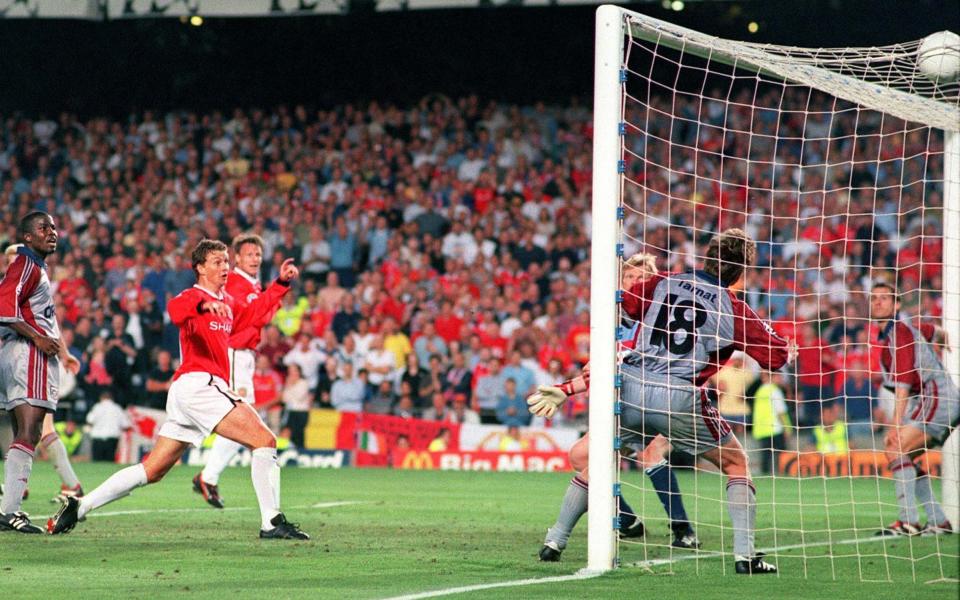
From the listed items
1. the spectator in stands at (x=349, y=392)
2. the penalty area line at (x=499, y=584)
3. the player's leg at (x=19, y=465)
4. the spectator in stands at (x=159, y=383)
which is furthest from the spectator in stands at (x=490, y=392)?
the penalty area line at (x=499, y=584)

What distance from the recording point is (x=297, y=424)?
19.4 meters

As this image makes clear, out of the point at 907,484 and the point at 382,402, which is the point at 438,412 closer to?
the point at 382,402

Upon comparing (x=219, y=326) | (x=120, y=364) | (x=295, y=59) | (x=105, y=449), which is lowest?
(x=105, y=449)

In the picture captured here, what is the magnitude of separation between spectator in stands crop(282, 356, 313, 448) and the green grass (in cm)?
586

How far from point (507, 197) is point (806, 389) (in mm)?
7428

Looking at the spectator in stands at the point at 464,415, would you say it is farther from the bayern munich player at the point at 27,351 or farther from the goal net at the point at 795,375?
the bayern munich player at the point at 27,351

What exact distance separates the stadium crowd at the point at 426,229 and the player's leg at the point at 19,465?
31.7 feet

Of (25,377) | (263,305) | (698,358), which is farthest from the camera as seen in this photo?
(263,305)

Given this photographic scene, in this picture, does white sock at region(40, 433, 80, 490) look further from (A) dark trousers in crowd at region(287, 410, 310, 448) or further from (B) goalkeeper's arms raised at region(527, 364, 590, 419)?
(A) dark trousers in crowd at region(287, 410, 310, 448)

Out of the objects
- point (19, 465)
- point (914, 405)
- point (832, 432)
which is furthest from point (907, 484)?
point (832, 432)

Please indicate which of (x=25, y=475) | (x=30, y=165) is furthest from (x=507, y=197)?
(x=25, y=475)

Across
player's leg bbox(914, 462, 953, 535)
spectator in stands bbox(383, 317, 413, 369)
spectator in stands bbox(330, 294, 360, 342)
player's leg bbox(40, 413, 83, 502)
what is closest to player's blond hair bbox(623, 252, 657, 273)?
player's leg bbox(914, 462, 953, 535)

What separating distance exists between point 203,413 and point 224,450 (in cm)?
301

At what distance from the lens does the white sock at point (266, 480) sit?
8.88 meters
